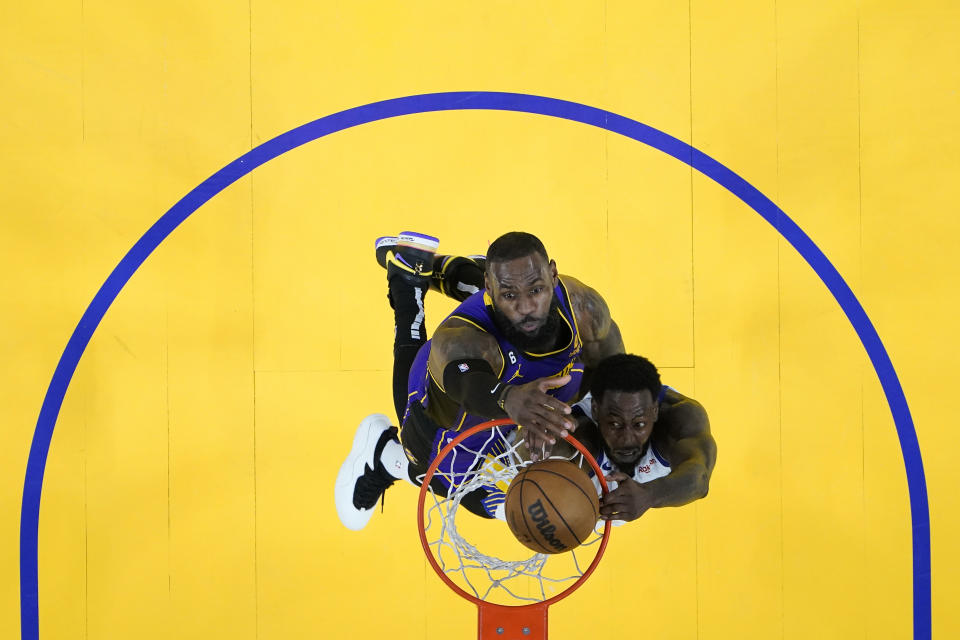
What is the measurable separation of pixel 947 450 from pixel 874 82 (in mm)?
2286

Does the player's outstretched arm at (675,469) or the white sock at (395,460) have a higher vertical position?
the player's outstretched arm at (675,469)

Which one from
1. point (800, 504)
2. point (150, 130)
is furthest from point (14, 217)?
point (800, 504)

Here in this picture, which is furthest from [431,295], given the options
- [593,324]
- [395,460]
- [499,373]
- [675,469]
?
[675,469]

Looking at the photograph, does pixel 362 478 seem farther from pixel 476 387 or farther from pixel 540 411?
pixel 540 411

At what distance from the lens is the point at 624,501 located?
272cm

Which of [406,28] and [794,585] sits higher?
[406,28]

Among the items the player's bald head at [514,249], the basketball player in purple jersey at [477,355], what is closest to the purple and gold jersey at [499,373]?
the basketball player in purple jersey at [477,355]

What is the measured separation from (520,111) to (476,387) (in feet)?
8.05

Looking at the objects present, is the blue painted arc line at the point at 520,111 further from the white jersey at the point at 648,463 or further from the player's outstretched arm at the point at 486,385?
the player's outstretched arm at the point at 486,385

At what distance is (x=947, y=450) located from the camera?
14.3ft

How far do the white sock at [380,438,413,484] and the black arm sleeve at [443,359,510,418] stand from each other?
1245 millimetres

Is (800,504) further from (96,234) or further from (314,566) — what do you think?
(96,234)

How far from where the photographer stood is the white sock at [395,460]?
3898 mm

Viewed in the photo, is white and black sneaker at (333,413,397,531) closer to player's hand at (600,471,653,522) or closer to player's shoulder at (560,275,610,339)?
player's shoulder at (560,275,610,339)
